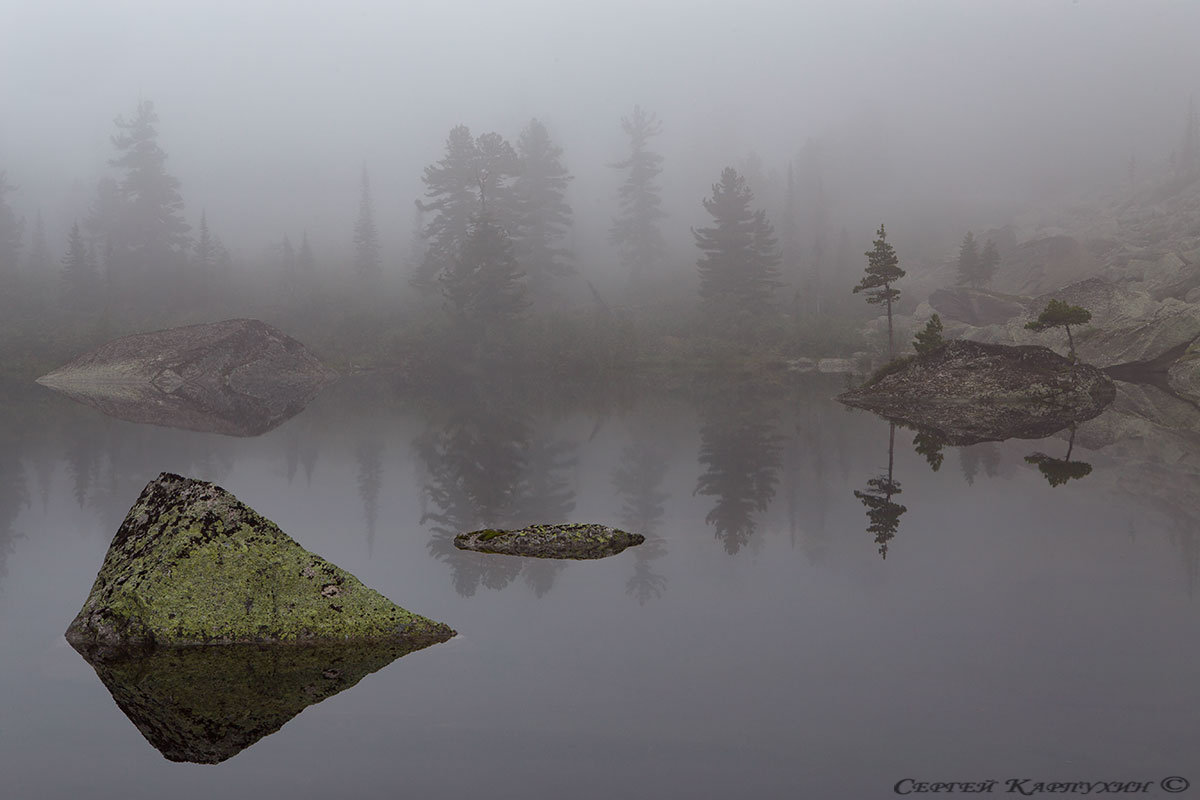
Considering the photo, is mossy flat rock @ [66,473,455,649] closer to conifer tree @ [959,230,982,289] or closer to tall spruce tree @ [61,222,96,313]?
conifer tree @ [959,230,982,289]

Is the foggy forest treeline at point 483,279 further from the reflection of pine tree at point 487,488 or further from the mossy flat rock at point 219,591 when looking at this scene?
the mossy flat rock at point 219,591

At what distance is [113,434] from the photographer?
76.6ft

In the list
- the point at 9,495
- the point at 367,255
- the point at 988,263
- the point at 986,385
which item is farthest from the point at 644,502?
the point at 367,255

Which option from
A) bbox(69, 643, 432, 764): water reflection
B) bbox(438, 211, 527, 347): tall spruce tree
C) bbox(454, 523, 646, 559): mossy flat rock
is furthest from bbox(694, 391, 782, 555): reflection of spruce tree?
bbox(438, 211, 527, 347): tall spruce tree

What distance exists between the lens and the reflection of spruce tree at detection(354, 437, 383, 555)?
499 inches

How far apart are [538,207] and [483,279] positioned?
25.0m

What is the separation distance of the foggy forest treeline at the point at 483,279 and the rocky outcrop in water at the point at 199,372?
858cm

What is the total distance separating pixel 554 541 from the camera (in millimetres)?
10984

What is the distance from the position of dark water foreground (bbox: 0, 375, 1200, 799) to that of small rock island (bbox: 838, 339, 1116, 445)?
1333 cm

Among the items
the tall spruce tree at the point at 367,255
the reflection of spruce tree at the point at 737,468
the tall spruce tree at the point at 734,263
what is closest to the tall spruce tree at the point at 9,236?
the tall spruce tree at the point at 367,255

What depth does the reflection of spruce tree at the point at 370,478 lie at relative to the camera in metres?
12.7

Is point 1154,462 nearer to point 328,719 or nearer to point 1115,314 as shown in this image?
point 328,719

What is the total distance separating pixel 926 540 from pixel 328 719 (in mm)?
7624

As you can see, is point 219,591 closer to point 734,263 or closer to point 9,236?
point 734,263
